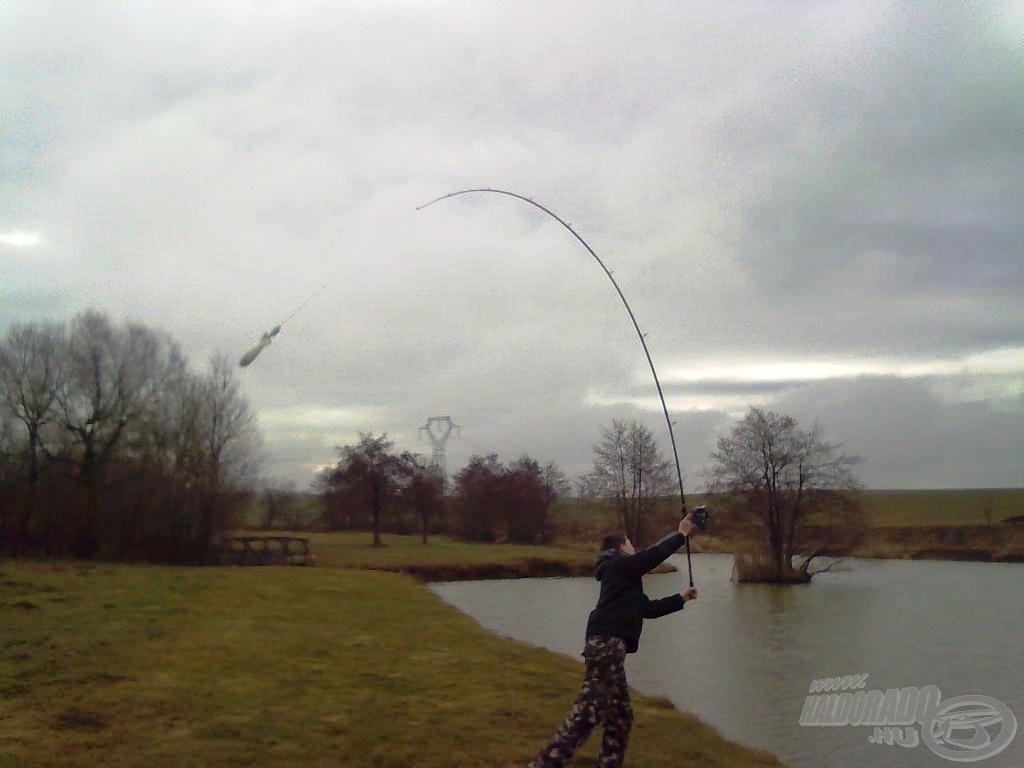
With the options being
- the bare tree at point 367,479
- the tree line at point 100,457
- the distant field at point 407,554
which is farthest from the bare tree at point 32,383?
the bare tree at point 367,479

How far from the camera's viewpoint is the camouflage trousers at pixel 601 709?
646cm

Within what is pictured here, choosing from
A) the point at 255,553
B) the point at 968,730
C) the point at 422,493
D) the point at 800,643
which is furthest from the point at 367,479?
the point at 968,730

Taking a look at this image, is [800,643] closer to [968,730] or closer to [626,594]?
[968,730]

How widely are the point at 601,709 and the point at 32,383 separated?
38782 millimetres

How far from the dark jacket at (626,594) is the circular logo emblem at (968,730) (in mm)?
6286

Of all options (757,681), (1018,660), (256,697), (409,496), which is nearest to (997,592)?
(1018,660)

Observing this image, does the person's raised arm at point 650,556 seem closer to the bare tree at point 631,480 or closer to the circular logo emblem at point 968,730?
the circular logo emblem at point 968,730

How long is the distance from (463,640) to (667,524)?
15.9 m

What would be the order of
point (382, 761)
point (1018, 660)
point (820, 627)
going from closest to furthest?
point (382, 761)
point (1018, 660)
point (820, 627)

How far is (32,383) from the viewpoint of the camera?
3812 cm

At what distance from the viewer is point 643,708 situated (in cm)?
1145

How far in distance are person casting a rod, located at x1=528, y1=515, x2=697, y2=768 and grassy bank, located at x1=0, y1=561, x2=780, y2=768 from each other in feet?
5.25

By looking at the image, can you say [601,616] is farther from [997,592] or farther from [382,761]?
[997,592]

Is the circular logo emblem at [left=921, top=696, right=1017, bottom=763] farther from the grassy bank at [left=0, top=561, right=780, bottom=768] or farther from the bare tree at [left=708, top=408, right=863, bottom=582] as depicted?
the bare tree at [left=708, top=408, right=863, bottom=582]
